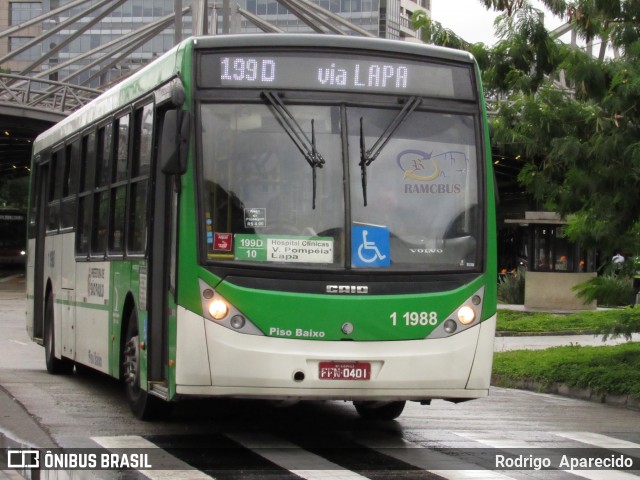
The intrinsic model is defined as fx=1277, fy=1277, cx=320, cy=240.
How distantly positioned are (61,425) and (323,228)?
9.78 ft

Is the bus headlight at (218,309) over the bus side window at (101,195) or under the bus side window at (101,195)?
under

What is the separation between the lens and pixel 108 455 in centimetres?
902

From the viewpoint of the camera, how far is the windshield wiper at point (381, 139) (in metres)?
9.55

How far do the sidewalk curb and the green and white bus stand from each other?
13.9ft

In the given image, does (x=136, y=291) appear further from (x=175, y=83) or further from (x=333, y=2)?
(x=333, y=2)

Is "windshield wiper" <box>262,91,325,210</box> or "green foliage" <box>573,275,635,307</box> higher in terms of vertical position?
"windshield wiper" <box>262,91,325,210</box>

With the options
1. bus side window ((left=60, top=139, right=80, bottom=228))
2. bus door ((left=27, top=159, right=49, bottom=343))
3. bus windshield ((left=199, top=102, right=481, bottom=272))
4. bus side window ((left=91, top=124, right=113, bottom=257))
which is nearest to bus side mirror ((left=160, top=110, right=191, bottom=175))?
bus windshield ((left=199, top=102, right=481, bottom=272))

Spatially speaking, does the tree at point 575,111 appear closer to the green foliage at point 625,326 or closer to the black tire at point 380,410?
the green foliage at point 625,326

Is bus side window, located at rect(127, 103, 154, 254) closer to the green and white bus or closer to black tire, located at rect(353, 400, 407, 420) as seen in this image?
the green and white bus

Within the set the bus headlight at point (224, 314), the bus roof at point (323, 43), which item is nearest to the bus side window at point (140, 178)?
the bus roof at point (323, 43)

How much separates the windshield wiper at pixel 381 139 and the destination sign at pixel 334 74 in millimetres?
133

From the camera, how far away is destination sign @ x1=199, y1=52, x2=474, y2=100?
971 cm

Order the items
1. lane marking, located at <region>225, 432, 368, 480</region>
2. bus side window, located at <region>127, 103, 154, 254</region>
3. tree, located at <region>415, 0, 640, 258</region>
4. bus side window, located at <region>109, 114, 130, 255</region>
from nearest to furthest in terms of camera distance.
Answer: lane marking, located at <region>225, 432, 368, 480</region>, bus side window, located at <region>127, 103, 154, 254</region>, bus side window, located at <region>109, 114, 130, 255</region>, tree, located at <region>415, 0, 640, 258</region>

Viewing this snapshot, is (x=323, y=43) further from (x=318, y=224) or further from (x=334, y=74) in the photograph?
(x=318, y=224)
